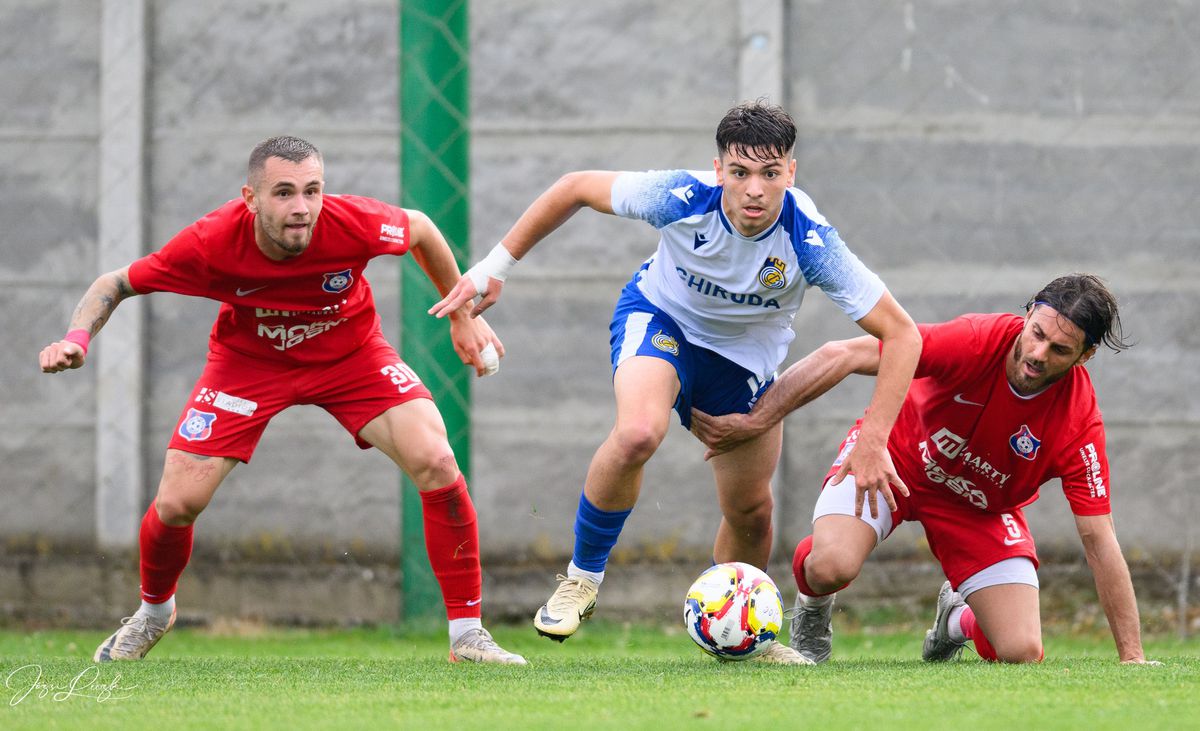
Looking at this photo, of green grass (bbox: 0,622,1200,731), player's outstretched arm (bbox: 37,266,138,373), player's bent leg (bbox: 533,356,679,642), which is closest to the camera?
green grass (bbox: 0,622,1200,731)

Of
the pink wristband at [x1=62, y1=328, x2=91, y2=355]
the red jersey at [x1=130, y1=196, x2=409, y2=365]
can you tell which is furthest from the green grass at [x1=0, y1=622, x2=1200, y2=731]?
the red jersey at [x1=130, y1=196, x2=409, y2=365]

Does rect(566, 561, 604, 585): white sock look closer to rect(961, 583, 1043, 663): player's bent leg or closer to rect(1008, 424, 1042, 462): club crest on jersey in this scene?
rect(961, 583, 1043, 663): player's bent leg

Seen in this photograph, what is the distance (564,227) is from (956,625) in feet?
8.62

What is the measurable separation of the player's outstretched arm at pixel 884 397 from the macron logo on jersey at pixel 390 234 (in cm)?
160

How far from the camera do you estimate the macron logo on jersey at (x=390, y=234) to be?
4.63 meters

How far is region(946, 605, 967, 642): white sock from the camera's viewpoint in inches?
193

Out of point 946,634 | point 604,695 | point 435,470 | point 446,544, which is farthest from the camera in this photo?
point 946,634

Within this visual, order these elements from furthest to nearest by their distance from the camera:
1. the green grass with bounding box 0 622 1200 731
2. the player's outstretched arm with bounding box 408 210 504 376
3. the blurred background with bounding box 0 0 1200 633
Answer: the blurred background with bounding box 0 0 1200 633, the player's outstretched arm with bounding box 408 210 504 376, the green grass with bounding box 0 622 1200 731

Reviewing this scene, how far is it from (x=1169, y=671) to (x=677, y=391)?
1.73m

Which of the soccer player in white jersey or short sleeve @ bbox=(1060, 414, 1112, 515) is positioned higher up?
the soccer player in white jersey

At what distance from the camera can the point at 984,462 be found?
454 cm

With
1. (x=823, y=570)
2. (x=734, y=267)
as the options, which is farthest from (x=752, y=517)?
(x=734, y=267)

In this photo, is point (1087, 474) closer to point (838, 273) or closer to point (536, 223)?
point (838, 273)

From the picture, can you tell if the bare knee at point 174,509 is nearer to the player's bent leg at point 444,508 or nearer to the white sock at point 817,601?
the player's bent leg at point 444,508
